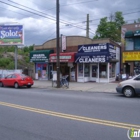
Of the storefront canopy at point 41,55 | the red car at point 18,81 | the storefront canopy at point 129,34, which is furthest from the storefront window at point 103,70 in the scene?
the red car at point 18,81

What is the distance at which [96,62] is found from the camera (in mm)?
22250

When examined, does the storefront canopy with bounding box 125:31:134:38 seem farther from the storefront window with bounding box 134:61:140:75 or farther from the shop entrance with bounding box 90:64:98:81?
the shop entrance with bounding box 90:64:98:81

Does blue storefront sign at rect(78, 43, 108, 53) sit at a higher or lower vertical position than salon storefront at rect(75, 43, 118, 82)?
higher

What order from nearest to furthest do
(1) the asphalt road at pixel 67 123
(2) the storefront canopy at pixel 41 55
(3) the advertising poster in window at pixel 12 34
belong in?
1. (1) the asphalt road at pixel 67 123
2. (2) the storefront canopy at pixel 41 55
3. (3) the advertising poster in window at pixel 12 34

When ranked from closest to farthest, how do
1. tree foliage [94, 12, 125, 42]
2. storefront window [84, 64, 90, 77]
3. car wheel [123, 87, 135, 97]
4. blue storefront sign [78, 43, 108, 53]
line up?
car wheel [123, 87, 135, 97] → blue storefront sign [78, 43, 108, 53] → storefront window [84, 64, 90, 77] → tree foliage [94, 12, 125, 42]

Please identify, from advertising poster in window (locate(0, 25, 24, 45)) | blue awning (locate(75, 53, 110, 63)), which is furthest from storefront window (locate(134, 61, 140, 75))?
advertising poster in window (locate(0, 25, 24, 45))

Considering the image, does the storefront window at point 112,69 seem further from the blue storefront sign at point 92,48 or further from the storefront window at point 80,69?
the storefront window at point 80,69

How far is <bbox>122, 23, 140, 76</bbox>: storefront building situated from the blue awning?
434 cm

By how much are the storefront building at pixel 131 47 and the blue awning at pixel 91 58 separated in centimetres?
434

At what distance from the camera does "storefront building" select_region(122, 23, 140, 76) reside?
23781 millimetres

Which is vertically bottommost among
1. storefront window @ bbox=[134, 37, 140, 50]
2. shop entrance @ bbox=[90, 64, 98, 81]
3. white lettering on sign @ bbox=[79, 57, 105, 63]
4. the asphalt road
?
the asphalt road

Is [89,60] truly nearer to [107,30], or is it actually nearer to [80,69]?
[80,69]

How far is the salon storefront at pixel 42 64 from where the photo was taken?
25.9m

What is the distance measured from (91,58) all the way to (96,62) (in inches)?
27.2
